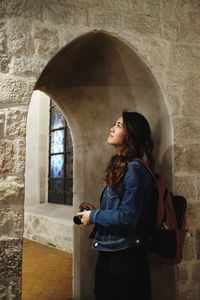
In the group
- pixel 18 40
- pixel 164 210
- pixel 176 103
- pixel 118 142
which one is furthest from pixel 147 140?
pixel 18 40

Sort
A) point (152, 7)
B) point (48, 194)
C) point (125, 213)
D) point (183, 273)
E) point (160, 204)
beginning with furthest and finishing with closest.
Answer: point (48, 194)
point (152, 7)
point (183, 273)
point (160, 204)
point (125, 213)

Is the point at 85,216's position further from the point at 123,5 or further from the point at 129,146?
the point at 123,5

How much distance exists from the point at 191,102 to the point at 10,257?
145cm

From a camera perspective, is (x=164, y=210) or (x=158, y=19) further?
(x=158, y=19)

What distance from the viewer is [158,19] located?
2.10 metres

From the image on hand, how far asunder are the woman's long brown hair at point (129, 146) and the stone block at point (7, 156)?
1.75 ft

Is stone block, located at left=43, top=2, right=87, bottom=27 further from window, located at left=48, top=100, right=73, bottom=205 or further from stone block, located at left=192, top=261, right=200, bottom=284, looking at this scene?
window, located at left=48, top=100, right=73, bottom=205

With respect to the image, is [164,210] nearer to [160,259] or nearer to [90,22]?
[160,259]

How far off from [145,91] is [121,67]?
0.78ft

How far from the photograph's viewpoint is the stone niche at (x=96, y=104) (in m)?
2.08

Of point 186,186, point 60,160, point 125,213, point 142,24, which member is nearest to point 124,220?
point 125,213

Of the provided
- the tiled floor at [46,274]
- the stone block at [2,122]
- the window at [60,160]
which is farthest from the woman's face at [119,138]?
the window at [60,160]

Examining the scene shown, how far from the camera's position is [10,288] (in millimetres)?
1673

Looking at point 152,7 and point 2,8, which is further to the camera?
point 152,7
